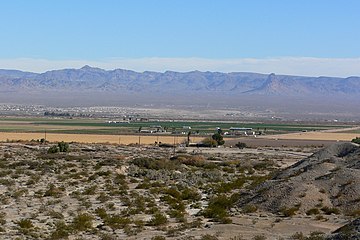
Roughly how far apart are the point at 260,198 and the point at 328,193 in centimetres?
328

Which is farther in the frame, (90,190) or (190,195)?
(90,190)

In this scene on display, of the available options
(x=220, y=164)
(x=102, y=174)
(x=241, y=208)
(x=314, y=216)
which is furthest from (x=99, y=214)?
(x=220, y=164)

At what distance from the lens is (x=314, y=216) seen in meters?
29.9

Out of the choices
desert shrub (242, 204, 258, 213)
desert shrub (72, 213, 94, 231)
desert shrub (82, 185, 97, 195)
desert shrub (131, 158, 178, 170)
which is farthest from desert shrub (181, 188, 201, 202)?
desert shrub (131, 158, 178, 170)

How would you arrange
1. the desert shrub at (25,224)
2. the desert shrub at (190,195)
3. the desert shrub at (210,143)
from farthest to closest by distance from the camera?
the desert shrub at (210,143), the desert shrub at (190,195), the desert shrub at (25,224)

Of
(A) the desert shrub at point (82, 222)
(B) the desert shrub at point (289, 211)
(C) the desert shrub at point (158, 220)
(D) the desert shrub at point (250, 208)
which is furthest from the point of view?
(D) the desert shrub at point (250, 208)

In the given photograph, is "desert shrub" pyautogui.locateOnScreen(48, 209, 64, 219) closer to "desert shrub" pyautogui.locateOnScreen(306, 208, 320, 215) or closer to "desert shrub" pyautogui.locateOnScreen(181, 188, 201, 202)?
"desert shrub" pyautogui.locateOnScreen(181, 188, 201, 202)

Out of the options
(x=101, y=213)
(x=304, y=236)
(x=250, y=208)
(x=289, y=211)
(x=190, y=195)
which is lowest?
(x=190, y=195)

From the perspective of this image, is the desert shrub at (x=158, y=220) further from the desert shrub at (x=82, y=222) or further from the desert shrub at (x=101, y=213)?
the desert shrub at (x=82, y=222)

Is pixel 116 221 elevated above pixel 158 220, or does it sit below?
below

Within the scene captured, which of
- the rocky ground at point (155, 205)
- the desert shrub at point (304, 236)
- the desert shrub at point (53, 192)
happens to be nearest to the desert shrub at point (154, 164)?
the rocky ground at point (155, 205)

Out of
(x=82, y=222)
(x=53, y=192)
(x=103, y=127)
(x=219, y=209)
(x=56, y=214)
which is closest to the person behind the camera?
(x=82, y=222)

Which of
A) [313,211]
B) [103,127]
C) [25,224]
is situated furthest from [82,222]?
[103,127]

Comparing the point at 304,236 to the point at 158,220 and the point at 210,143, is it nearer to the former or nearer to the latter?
the point at 158,220
